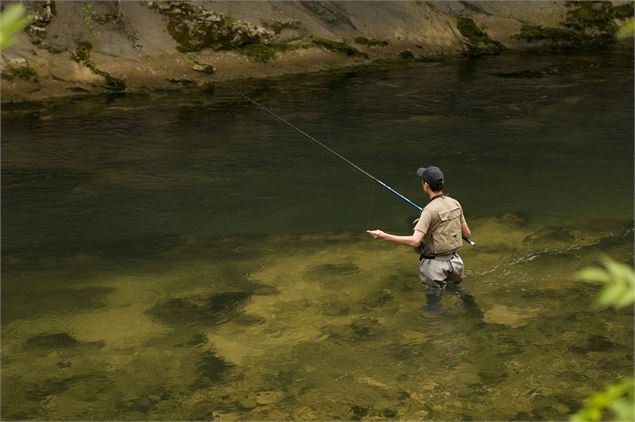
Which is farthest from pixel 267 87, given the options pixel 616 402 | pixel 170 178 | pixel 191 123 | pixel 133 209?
pixel 616 402

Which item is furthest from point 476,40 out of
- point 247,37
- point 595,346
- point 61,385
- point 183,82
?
point 61,385

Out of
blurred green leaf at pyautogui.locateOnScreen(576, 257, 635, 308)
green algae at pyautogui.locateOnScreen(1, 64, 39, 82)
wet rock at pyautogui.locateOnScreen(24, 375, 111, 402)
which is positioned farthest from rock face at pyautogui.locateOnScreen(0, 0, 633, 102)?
blurred green leaf at pyautogui.locateOnScreen(576, 257, 635, 308)

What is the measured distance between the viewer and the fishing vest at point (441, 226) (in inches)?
298

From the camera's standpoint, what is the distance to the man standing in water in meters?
7.57

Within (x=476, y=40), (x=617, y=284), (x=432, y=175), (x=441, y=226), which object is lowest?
(x=441, y=226)

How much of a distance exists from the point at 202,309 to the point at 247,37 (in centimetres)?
1092

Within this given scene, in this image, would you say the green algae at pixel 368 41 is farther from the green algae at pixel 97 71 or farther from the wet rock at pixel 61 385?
the wet rock at pixel 61 385

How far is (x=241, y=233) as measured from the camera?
1030cm

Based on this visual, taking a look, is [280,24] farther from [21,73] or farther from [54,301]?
[54,301]

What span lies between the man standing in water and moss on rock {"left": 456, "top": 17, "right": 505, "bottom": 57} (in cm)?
1304

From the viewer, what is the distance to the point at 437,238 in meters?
7.72

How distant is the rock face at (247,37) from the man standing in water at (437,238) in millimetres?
10123

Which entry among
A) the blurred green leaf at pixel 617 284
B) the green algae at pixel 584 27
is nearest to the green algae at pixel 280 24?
the green algae at pixel 584 27

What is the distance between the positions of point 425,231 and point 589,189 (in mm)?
4871
